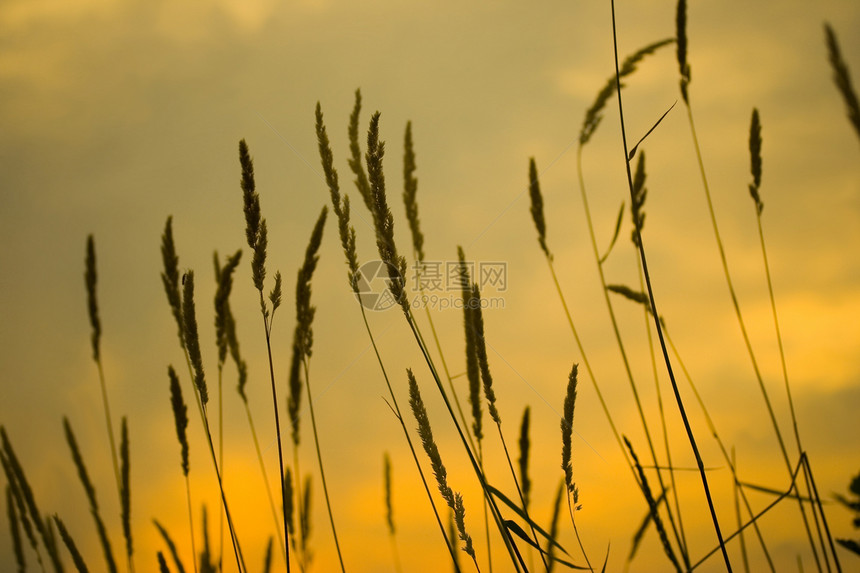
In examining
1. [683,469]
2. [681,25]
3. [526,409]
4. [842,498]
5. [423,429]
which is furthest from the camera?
[681,25]

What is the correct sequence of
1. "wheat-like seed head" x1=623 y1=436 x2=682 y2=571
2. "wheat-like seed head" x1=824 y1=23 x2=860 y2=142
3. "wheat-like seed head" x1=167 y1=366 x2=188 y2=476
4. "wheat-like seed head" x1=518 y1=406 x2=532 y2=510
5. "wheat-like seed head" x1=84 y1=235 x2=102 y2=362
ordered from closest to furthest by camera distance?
"wheat-like seed head" x1=824 y1=23 x2=860 y2=142 → "wheat-like seed head" x1=623 y1=436 x2=682 y2=571 → "wheat-like seed head" x1=518 y1=406 x2=532 y2=510 → "wheat-like seed head" x1=167 y1=366 x2=188 y2=476 → "wheat-like seed head" x1=84 y1=235 x2=102 y2=362

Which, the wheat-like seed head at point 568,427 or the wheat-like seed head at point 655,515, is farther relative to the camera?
the wheat-like seed head at point 568,427

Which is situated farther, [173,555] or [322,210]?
[322,210]

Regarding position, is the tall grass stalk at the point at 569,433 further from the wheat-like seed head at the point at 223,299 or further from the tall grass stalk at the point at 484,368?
the wheat-like seed head at the point at 223,299

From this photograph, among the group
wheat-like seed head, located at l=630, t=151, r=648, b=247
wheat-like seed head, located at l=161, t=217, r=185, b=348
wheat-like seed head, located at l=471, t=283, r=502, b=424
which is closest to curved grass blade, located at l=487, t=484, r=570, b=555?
wheat-like seed head, located at l=471, t=283, r=502, b=424

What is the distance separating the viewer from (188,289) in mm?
1713

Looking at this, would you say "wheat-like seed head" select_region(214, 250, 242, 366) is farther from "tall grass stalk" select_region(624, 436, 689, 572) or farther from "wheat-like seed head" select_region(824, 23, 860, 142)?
"wheat-like seed head" select_region(824, 23, 860, 142)

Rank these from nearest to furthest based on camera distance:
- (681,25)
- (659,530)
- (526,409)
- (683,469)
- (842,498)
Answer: (842,498)
(659,530)
(683,469)
(526,409)
(681,25)

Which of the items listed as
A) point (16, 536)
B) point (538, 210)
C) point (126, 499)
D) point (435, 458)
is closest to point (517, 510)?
point (435, 458)

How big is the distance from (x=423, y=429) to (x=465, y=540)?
26 cm

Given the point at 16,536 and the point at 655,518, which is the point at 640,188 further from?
the point at 16,536

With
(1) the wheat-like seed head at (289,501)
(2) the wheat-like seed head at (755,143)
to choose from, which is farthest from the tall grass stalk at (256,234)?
(2) the wheat-like seed head at (755,143)

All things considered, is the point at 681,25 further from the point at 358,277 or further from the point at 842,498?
the point at 842,498

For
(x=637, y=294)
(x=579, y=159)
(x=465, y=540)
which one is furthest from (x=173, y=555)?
(x=579, y=159)
